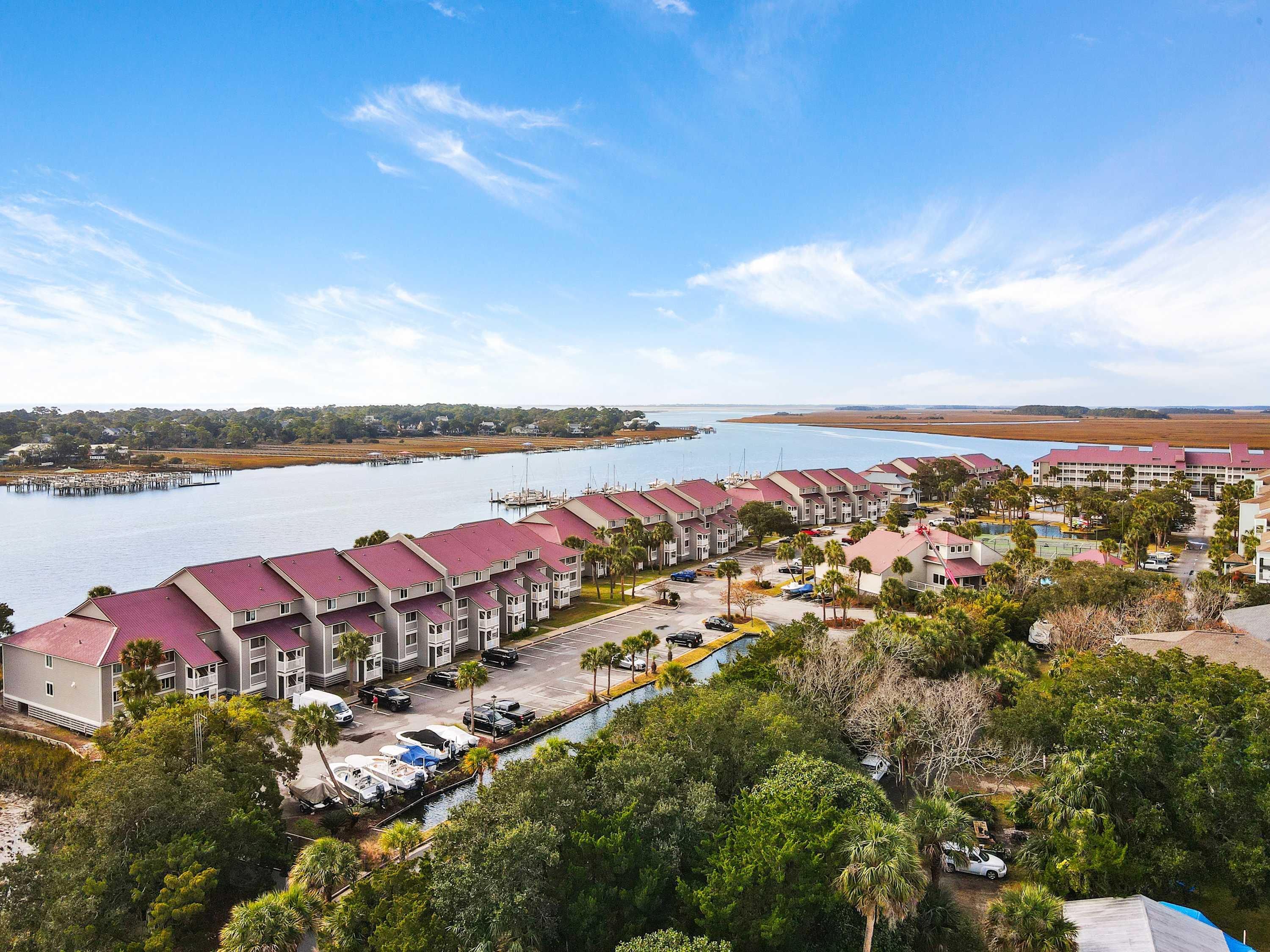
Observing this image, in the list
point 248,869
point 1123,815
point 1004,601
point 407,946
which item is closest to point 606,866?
point 407,946

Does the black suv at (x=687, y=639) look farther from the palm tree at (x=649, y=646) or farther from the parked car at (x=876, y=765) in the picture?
the parked car at (x=876, y=765)

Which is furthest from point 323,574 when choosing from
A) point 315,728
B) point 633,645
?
point 633,645

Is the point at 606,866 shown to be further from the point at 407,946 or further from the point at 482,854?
the point at 407,946

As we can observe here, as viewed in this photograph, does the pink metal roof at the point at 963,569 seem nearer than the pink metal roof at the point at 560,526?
Yes

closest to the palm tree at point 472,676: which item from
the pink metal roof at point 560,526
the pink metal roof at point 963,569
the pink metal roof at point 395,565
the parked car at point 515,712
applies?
the parked car at point 515,712

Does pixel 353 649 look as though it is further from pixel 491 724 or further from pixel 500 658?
pixel 500 658

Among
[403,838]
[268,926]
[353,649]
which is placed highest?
[353,649]
